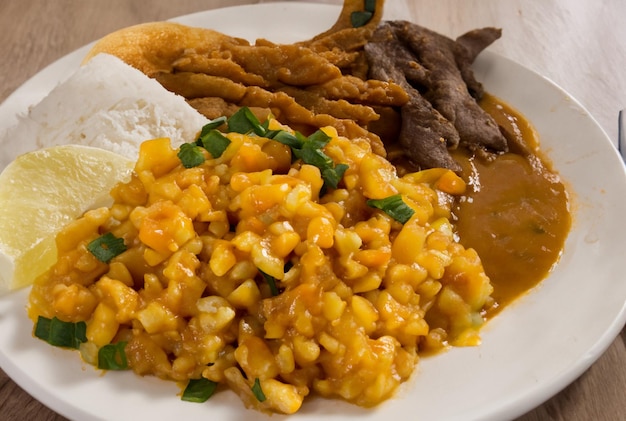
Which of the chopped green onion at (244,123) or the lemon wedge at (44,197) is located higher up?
the chopped green onion at (244,123)

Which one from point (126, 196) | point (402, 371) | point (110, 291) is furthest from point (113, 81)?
point (402, 371)

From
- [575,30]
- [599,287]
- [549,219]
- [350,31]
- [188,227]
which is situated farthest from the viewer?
[575,30]

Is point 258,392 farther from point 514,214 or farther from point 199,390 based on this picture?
point 514,214

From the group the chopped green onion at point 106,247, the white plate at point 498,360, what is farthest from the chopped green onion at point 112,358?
the chopped green onion at point 106,247

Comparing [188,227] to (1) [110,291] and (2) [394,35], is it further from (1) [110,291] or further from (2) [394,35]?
(2) [394,35]

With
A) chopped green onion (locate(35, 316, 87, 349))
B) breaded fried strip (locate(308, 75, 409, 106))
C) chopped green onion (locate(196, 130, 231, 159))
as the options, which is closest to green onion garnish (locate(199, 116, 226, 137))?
chopped green onion (locate(196, 130, 231, 159))

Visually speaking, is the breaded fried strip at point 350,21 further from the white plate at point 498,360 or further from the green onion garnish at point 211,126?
the white plate at point 498,360
